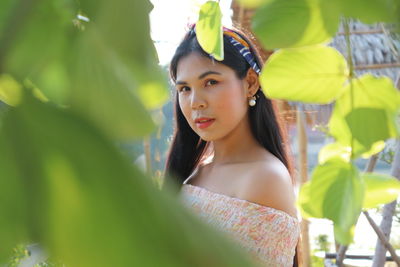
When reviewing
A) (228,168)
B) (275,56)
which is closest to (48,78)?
(275,56)

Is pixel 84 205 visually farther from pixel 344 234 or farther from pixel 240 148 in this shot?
pixel 240 148

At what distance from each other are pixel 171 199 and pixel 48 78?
7cm

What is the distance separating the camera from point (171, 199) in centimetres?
9

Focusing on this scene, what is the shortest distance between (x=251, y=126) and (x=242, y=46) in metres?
0.22

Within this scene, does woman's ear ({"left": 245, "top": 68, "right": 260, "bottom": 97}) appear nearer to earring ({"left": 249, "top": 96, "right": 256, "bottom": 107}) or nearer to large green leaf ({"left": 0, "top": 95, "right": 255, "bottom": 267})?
earring ({"left": 249, "top": 96, "right": 256, "bottom": 107})

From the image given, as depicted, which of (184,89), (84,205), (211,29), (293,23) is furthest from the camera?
(184,89)

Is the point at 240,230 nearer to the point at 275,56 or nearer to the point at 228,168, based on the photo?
the point at 228,168

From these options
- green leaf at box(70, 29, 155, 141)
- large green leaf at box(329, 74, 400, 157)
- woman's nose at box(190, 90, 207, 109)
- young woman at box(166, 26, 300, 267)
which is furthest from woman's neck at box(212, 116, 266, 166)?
green leaf at box(70, 29, 155, 141)

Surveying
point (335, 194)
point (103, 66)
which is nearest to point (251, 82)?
point (335, 194)

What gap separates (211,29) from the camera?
1.09 feet

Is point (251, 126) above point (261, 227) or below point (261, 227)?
above

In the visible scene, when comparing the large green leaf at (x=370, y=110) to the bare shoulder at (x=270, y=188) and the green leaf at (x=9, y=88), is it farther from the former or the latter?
the bare shoulder at (x=270, y=188)

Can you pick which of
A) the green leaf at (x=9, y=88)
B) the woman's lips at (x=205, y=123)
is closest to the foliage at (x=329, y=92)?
the green leaf at (x=9, y=88)

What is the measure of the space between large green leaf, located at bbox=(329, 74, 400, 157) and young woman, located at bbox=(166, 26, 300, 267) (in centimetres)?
98
